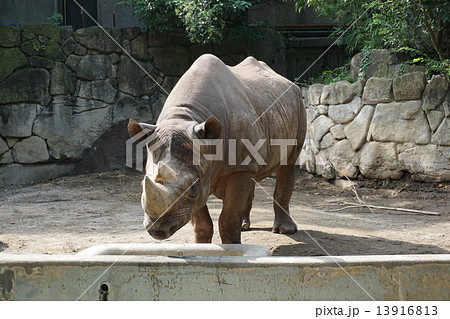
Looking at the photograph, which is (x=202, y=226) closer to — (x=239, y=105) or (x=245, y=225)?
(x=239, y=105)

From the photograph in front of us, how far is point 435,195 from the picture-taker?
7938 mm

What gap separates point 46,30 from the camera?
10.2 metres

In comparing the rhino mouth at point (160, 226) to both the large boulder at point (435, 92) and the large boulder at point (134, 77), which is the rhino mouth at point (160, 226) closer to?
the large boulder at point (435, 92)

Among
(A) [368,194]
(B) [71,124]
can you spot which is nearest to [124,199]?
(B) [71,124]

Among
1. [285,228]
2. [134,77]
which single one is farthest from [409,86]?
[134,77]

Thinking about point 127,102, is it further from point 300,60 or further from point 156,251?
point 156,251

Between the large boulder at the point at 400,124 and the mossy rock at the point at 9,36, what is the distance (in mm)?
6062

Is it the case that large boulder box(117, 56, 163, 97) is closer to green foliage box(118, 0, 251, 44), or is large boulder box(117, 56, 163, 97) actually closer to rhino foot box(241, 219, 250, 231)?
green foliage box(118, 0, 251, 44)

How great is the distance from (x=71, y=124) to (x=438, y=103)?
19.6 ft

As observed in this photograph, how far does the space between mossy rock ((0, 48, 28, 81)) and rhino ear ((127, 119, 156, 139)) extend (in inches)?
268

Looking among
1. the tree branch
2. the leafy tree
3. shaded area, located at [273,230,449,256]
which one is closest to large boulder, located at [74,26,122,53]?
the leafy tree

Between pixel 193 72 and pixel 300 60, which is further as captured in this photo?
pixel 300 60

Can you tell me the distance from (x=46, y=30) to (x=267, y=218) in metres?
5.75

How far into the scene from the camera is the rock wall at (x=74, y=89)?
10.0 meters
